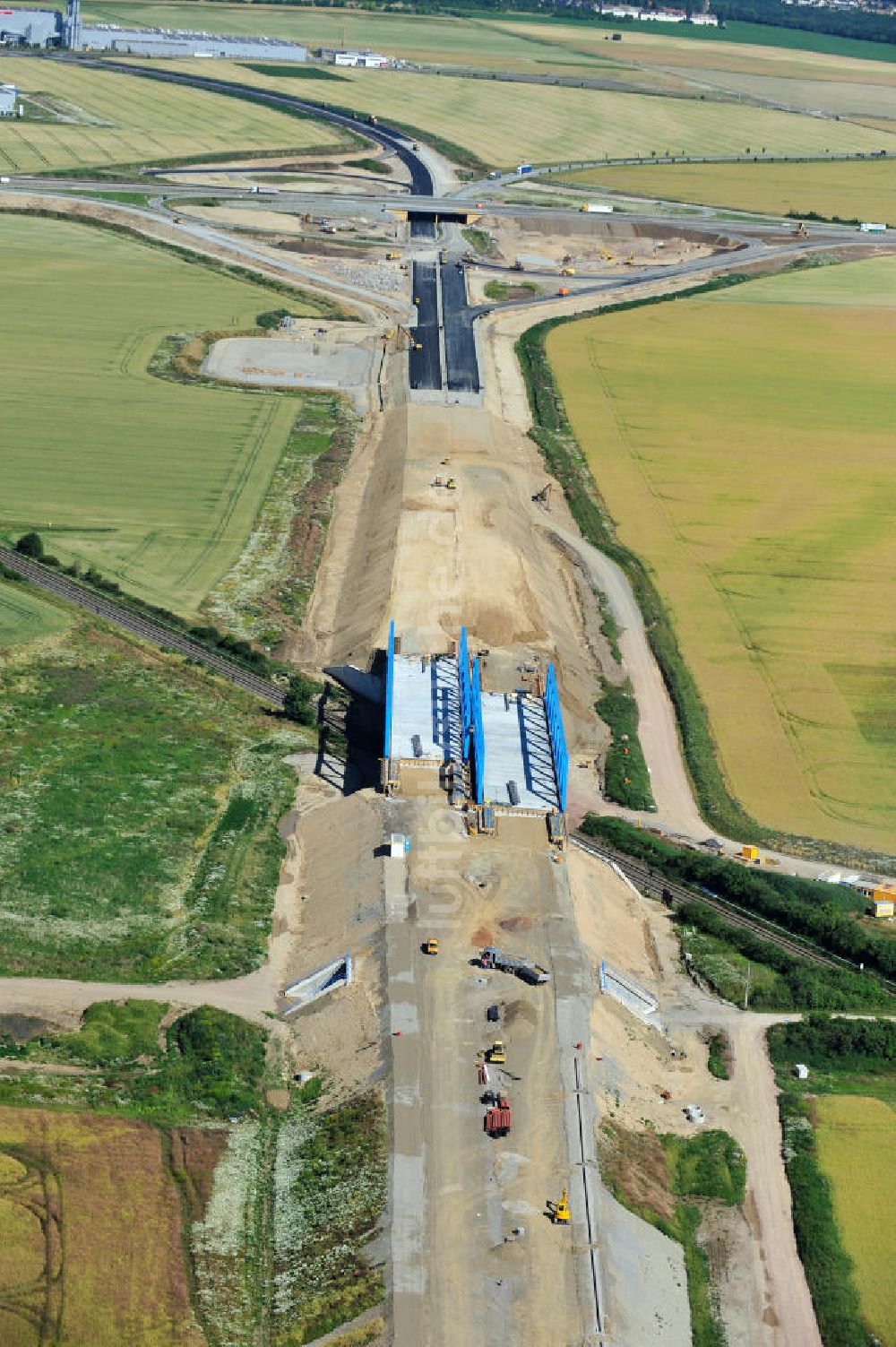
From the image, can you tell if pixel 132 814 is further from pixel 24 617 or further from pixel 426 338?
pixel 426 338

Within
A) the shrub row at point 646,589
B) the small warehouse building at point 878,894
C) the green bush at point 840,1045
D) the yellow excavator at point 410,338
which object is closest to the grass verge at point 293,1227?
the green bush at point 840,1045

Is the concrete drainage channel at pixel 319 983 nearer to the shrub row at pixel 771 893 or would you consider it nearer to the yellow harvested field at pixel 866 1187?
the shrub row at pixel 771 893

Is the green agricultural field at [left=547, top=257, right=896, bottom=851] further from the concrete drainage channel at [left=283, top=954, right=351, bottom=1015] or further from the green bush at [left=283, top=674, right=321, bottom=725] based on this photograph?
the concrete drainage channel at [left=283, top=954, right=351, bottom=1015]

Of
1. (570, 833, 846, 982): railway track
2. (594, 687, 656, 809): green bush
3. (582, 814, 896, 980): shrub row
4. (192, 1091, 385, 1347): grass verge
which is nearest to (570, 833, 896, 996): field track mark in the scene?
(570, 833, 846, 982): railway track

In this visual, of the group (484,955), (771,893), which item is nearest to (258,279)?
(771,893)

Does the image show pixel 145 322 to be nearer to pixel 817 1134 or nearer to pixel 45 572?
pixel 45 572

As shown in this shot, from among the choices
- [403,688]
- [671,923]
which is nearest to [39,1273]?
[671,923]
